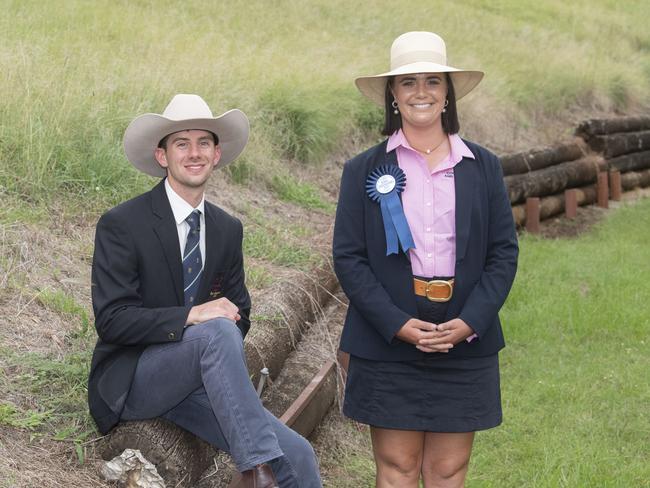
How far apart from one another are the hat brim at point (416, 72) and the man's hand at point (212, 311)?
102 cm

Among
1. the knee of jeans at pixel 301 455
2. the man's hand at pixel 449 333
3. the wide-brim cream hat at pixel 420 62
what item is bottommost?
the knee of jeans at pixel 301 455

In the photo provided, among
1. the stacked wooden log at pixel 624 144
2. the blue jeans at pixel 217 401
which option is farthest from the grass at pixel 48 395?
the stacked wooden log at pixel 624 144

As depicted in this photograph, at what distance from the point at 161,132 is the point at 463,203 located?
1.29m

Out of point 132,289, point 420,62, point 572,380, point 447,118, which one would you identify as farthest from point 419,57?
point 572,380

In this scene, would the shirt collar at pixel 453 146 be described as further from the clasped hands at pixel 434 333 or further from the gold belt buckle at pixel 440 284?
the clasped hands at pixel 434 333

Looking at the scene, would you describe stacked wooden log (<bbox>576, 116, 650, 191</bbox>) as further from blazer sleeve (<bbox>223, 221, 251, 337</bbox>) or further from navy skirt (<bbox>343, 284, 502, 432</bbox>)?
navy skirt (<bbox>343, 284, 502, 432</bbox>)

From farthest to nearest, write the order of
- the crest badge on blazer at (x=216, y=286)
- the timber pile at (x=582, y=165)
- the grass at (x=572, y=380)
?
the timber pile at (x=582, y=165) → the grass at (x=572, y=380) → the crest badge on blazer at (x=216, y=286)

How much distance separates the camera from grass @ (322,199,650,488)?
5.45 meters

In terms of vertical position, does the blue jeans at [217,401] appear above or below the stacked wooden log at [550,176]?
above

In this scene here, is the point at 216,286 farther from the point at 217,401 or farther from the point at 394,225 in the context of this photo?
the point at 394,225

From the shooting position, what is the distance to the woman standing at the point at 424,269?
389 centimetres

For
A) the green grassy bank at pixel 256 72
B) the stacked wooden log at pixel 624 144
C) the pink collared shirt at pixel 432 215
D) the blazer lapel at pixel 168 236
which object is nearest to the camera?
the pink collared shirt at pixel 432 215

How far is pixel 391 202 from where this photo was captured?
12.7 ft

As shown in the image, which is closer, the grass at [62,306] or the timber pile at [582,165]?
the grass at [62,306]
